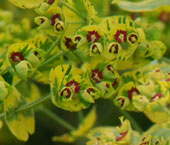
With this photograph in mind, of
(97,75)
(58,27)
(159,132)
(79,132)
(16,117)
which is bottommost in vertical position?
(79,132)

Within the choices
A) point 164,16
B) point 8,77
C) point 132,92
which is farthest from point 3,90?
point 164,16

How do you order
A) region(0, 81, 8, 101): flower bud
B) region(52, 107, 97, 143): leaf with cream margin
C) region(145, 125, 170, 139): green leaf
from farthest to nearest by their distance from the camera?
region(52, 107, 97, 143): leaf with cream margin < region(145, 125, 170, 139): green leaf < region(0, 81, 8, 101): flower bud

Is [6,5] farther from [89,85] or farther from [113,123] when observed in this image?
[89,85]

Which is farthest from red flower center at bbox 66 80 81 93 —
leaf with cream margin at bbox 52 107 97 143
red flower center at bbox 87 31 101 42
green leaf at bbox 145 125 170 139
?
leaf with cream margin at bbox 52 107 97 143

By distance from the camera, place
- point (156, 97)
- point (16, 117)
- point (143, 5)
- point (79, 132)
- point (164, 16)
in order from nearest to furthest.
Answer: point (156, 97) < point (16, 117) < point (143, 5) < point (79, 132) < point (164, 16)

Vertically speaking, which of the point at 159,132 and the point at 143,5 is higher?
the point at 143,5

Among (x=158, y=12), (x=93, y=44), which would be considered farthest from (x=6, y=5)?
(x=93, y=44)

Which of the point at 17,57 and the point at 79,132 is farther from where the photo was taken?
the point at 79,132

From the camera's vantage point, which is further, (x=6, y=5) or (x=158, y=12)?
(x=6, y=5)

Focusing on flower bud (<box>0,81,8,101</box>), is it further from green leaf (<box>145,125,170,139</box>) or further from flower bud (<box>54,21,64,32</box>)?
green leaf (<box>145,125,170,139</box>)

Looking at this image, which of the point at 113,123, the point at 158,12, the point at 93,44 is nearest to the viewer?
the point at 93,44

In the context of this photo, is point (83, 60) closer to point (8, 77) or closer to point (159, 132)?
point (8, 77)
